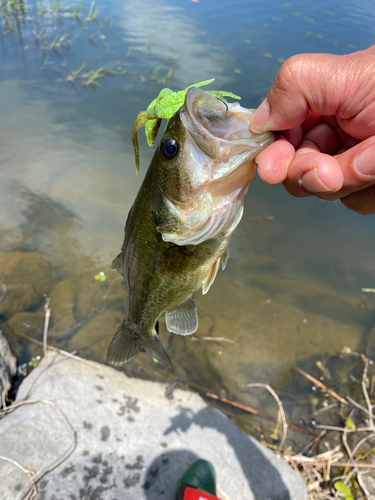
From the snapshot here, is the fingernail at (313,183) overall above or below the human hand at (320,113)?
below

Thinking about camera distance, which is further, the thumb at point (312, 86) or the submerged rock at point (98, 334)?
the submerged rock at point (98, 334)

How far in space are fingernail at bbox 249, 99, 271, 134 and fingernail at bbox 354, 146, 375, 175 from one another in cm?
44

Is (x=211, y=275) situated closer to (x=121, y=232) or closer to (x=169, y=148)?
(x=169, y=148)

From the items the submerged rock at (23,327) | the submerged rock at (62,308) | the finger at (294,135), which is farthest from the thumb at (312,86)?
the submerged rock at (23,327)

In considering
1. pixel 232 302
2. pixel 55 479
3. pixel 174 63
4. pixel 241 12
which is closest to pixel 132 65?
pixel 174 63

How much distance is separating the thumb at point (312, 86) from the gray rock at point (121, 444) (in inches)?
115

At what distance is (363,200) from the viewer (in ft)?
5.76

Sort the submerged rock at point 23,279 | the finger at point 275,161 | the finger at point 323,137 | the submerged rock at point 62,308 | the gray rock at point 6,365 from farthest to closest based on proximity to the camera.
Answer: the submerged rock at point 23,279 < the submerged rock at point 62,308 < the gray rock at point 6,365 < the finger at point 323,137 < the finger at point 275,161

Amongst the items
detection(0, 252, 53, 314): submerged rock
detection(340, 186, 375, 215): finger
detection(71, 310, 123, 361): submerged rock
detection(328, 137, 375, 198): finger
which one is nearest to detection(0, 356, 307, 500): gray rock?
detection(71, 310, 123, 361): submerged rock

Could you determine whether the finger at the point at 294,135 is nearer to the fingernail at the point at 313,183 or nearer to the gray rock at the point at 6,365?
the fingernail at the point at 313,183

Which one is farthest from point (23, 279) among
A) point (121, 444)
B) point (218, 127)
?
point (218, 127)

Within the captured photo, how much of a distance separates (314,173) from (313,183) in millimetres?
43

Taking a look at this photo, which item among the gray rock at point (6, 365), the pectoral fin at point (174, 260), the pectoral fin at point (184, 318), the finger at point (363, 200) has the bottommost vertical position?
the gray rock at point (6, 365)

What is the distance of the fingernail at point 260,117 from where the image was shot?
1.30 metres
